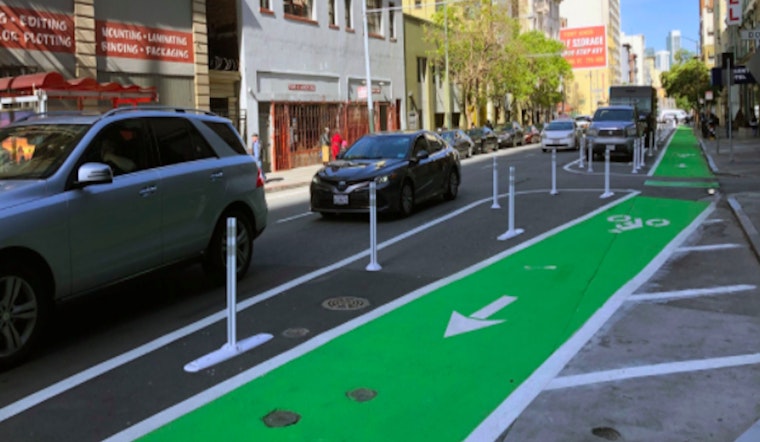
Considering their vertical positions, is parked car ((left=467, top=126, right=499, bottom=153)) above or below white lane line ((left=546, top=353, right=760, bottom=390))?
above

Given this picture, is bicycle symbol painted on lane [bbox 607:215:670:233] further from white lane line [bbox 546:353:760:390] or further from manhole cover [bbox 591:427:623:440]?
manhole cover [bbox 591:427:623:440]

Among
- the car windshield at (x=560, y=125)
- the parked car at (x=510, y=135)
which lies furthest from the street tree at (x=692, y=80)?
the car windshield at (x=560, y=125)

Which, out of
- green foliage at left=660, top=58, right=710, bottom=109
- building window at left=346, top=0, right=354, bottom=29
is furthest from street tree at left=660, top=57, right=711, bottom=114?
building window at left=346, top=0, right=354, bottom=29

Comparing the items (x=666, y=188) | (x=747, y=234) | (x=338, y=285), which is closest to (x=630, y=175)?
(x=666, y=188)

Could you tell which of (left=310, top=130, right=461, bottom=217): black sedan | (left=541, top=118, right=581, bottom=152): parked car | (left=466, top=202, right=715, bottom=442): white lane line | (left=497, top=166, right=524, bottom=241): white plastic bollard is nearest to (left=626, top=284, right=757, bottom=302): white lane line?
(left=466, top=202, right=715, bottom=442): white lane line

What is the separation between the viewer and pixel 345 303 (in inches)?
277

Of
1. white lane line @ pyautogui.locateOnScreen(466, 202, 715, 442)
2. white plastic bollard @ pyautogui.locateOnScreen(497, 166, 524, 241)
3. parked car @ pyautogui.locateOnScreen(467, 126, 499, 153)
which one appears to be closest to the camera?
white lane line @ pyautogui.locateOnScreen(466, 202, 715, 442)

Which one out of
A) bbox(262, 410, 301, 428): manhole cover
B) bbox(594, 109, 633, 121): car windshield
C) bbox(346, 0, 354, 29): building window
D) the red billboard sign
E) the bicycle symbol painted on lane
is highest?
the red billboard sign

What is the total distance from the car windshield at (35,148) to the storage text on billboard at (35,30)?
1441cm

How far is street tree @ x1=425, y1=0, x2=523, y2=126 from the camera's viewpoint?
43.8 meters

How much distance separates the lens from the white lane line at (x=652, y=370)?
483 cm

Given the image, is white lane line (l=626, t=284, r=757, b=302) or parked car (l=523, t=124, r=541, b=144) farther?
parked car (l=523, t=124, r=541, b=144)

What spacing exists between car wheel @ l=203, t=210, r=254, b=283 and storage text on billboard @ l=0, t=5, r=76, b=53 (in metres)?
14.3

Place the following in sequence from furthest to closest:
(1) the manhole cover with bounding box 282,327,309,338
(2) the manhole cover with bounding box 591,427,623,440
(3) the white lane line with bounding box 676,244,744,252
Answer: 1. (3) the white lane line with bounding box 676,244,744,252
2. (1) the manhole cover with bounding box 282,327,309,338
3. (2) the manhole cover with bounding box 591,427,623,440
